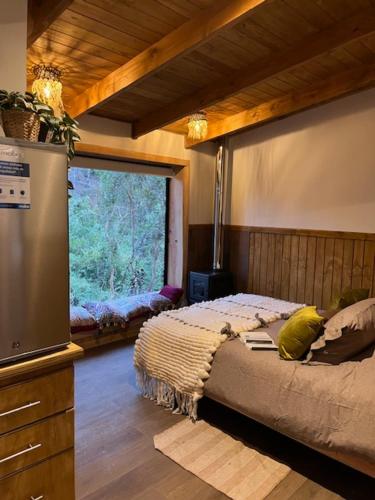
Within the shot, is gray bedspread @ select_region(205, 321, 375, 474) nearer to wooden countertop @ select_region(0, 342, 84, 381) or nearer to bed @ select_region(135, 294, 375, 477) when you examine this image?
bed @ select_region(135, 294, 375, 477)

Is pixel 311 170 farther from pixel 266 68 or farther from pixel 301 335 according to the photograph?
pixel 301 335

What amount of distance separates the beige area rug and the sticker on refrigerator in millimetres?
1755

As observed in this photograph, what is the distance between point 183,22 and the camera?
240cm

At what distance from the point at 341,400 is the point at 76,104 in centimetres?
311

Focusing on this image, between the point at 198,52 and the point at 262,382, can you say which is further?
the point at 198,52

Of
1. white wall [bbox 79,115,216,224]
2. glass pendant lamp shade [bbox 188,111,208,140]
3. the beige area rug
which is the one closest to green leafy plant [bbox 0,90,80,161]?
the beige area rug

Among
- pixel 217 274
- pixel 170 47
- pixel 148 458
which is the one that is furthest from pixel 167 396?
pixel 170 47

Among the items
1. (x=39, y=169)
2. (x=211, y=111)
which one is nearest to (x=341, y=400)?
(x=39, y=169)

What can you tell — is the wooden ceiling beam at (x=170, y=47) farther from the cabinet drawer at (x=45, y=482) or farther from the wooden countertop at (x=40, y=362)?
the cabinet drawer at (x=45, y=482)

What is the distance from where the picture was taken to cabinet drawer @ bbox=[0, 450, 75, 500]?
51.7 inches

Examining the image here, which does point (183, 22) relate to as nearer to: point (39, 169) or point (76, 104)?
point (76, 104)

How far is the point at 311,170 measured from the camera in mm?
4168

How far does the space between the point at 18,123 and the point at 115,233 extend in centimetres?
334

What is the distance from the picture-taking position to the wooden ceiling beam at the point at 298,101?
3.37m
